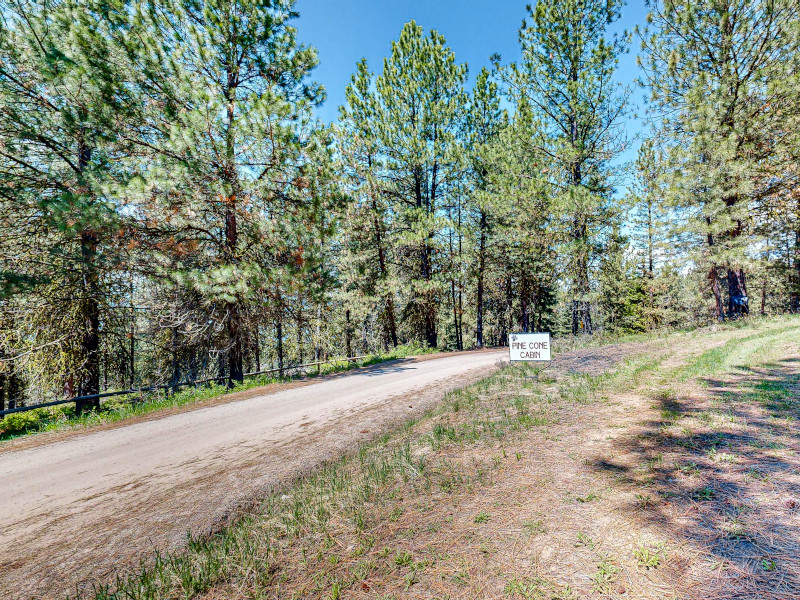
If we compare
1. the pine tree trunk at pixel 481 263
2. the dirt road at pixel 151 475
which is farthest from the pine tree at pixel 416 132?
the dirt road at pixel 151 475

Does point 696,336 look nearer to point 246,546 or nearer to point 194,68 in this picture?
point 246,546

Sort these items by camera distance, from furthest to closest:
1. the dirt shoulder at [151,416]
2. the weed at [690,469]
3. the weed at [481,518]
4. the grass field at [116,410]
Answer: the grass field at [116,410] < the dirt shoulder at [151,416] < the weed at [690,469] < the weed at [481,518]

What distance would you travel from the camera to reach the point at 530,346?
26.9 ft

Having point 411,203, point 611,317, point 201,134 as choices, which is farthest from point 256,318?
point 611,317

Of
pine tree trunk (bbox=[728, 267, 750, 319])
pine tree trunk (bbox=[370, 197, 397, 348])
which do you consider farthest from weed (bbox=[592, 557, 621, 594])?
pine tree trunk (bbox=[370, 197, 397, 348])

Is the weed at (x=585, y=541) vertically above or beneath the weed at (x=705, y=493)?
beneath

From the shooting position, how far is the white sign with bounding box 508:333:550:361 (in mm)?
7948

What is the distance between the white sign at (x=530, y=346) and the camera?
7948mm

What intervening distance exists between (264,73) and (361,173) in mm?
A: 7459

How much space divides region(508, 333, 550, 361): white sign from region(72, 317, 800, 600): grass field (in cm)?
318

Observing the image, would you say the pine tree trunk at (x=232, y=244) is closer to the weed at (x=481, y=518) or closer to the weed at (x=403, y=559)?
the weed at (x=403, y=559)

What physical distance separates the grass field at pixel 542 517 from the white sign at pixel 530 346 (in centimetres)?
318

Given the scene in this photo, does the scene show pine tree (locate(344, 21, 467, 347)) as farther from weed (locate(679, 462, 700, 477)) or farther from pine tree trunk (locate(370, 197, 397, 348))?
weed (locate(679, 462, 700, 477))

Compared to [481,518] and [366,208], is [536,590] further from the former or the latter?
[366,208]
